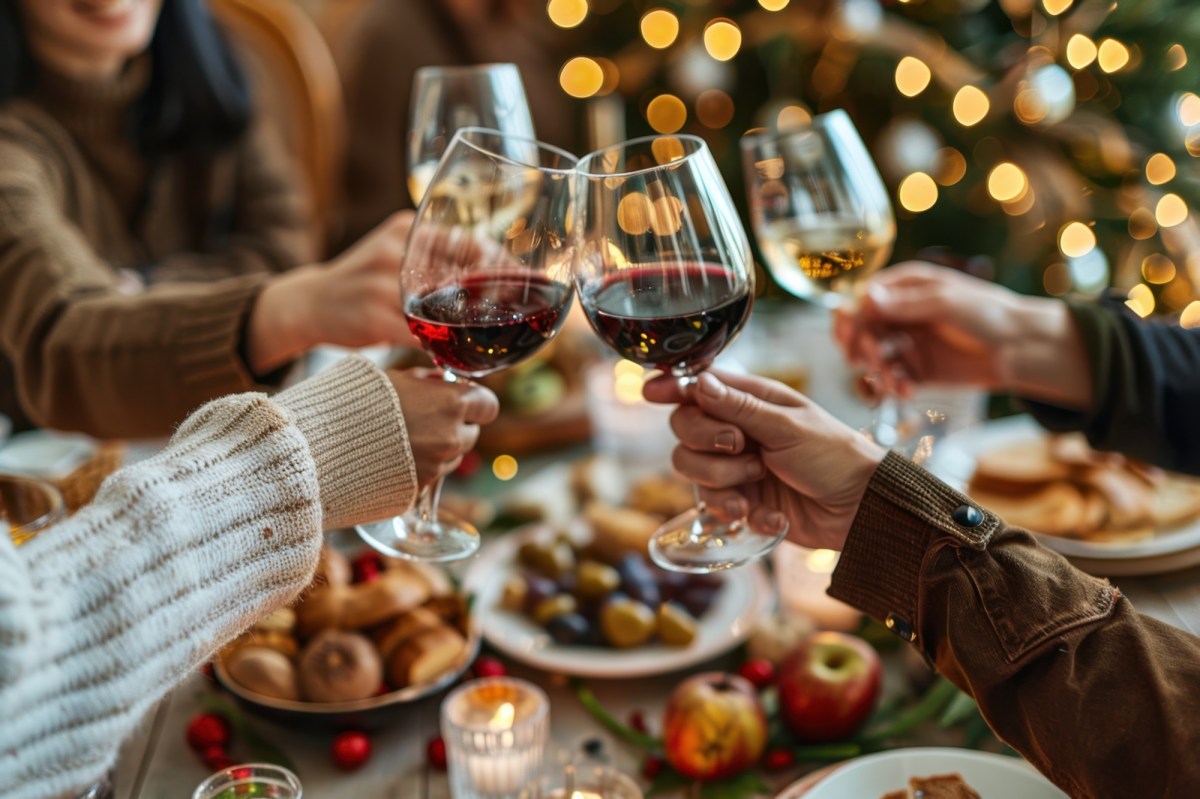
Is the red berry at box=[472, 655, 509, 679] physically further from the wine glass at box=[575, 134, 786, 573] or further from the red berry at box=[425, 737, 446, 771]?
the wine glass at box=[575, 134, 786, 573]

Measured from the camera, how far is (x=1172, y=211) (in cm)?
168

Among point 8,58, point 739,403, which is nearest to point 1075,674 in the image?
point 739,403

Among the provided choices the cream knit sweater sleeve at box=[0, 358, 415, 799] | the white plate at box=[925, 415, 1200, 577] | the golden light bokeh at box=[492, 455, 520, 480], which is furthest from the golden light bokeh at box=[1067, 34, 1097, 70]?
the cream knit sweater sleeve at box=[0, 358, 415, 799]

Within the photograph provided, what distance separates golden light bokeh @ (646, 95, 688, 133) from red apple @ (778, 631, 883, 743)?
1.73 meters

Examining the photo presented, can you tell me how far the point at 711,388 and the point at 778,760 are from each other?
1.11 feet

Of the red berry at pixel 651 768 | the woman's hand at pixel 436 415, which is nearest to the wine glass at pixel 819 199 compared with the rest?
the woman's hand at pixel 436 415

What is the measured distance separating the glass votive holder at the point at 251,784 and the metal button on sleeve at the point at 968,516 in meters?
0.49

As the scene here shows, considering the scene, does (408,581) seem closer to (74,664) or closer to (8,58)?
(74,664)

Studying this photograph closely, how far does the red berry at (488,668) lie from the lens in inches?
37.6

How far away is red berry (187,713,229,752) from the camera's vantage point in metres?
0.87

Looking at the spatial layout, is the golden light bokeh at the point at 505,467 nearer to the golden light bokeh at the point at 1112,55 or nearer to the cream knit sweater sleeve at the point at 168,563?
the cream knit sweater sleeve at the point at 168,563

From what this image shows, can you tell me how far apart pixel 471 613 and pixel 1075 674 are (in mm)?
587

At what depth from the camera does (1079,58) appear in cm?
171

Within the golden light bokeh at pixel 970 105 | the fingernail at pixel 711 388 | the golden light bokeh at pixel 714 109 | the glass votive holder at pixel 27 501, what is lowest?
the glass votive holder at pixel 27 501
